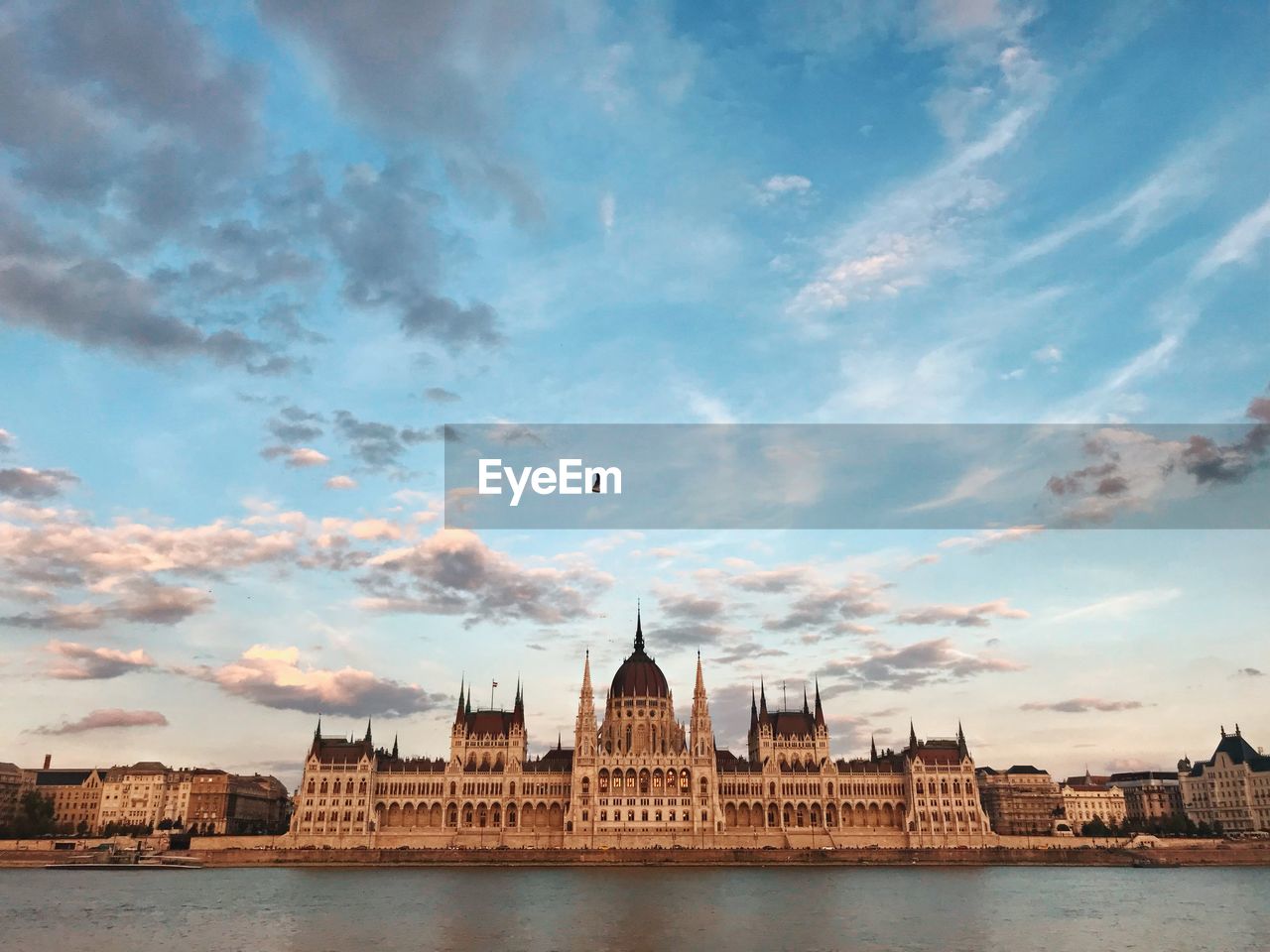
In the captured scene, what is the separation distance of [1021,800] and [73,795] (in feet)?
467

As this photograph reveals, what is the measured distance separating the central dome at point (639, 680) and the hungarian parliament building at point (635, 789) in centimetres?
26

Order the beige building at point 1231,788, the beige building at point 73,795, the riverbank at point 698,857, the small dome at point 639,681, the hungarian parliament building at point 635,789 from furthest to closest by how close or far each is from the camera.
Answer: the beige building at point 73,795
the beige building at point 1231,788
the small dome at point 639,681
the hungarian parliament building at point 635,789
the riverbank at point 698,857

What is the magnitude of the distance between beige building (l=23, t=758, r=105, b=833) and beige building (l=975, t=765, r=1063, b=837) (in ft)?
434

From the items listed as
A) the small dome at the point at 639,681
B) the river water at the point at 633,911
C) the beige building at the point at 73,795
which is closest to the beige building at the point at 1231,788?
the river water at the point at 633,911

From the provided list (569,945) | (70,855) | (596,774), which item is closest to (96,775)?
(70,855)

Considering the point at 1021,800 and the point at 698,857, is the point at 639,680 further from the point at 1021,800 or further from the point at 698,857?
the point at 1021,800

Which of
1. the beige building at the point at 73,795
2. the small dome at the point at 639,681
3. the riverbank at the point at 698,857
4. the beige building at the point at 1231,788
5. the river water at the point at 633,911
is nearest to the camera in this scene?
the river water at the point at 633,911

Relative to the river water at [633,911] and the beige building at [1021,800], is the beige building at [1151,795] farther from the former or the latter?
the river water at [633,911]

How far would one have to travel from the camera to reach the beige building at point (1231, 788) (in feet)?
474

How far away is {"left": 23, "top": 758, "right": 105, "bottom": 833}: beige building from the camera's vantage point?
154m

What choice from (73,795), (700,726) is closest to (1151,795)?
(700,726)

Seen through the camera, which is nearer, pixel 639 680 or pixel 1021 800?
pixel 639 680

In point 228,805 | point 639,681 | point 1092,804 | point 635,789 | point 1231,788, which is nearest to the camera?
point 635,789

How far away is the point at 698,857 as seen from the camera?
111m
